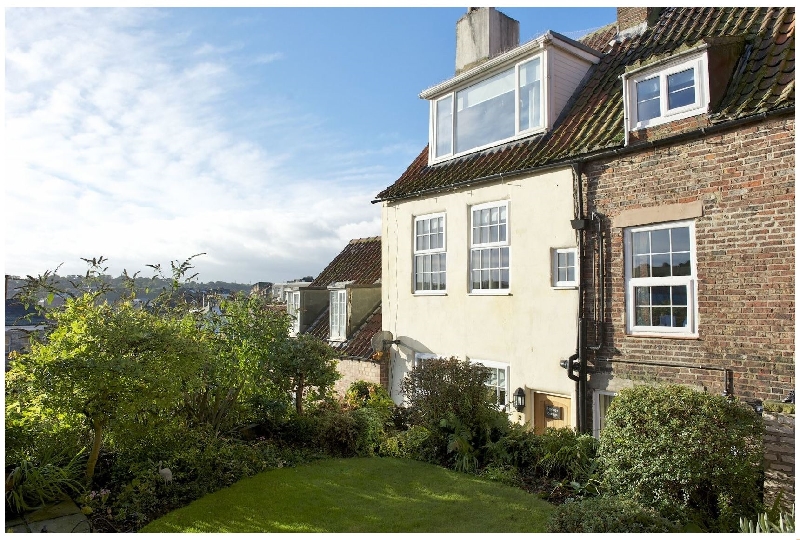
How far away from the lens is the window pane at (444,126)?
47.4ft

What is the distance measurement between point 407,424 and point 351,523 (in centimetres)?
493

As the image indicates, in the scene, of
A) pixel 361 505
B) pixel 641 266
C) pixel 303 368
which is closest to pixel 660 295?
pixel 641 266

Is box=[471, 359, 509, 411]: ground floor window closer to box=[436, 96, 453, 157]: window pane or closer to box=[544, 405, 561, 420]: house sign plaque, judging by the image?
box=[544, 405, 561, 420]: house sign plaque

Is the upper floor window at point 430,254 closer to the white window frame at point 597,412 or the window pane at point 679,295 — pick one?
the white window frame at point 597,412

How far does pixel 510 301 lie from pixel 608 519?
19.6 feet

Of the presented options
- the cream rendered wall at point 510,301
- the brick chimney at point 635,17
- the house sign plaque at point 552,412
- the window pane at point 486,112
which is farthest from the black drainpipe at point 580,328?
the brick chimney at point 635,17

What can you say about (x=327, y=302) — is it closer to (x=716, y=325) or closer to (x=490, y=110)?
(x=490, y=110)

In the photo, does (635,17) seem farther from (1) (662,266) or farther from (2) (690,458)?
(2) (690,458)

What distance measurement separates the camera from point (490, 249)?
41.2ft

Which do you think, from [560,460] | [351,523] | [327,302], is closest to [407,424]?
[560,460]

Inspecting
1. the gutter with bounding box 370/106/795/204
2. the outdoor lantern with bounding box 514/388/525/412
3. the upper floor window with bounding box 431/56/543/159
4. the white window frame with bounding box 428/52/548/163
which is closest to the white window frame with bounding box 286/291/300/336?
the white window frame with bounding box 428/52/548/163

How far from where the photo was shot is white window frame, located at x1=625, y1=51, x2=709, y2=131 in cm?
→ 935

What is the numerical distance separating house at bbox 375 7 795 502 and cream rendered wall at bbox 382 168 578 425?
4 cm

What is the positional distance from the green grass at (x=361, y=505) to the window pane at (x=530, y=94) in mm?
7808
